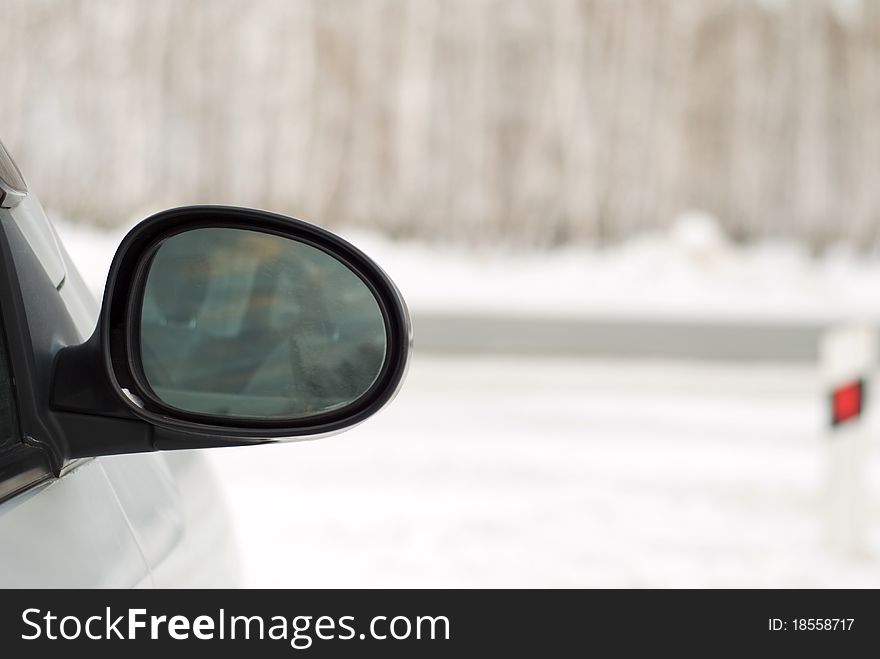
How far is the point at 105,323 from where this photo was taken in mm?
1076

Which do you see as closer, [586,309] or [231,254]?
[231,254]

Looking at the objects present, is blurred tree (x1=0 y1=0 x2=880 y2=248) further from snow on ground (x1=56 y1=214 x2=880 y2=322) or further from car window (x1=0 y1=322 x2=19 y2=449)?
car window (x1=0 y1=322 x2=19 y2=449)

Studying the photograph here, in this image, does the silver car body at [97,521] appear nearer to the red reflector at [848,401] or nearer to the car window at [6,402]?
the car window at [6,402]

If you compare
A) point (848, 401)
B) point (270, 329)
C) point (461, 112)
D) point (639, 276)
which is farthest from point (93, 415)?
point (461, 112)

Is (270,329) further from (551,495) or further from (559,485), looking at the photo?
(559,485)

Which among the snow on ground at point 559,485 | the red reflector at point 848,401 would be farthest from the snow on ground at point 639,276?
the red reflector at point 848,401

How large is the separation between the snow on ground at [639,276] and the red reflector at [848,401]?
821cm

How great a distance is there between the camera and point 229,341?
1.54m

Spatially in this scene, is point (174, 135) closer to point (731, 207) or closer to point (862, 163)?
point (731, 207)

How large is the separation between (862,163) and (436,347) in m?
8.80

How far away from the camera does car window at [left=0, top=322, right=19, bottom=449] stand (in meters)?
1.07

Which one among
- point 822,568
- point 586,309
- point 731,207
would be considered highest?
point 731,207

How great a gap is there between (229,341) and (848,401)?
3.88 m

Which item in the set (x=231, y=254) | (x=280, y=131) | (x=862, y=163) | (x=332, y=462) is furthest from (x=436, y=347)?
(x=231, y=254)
